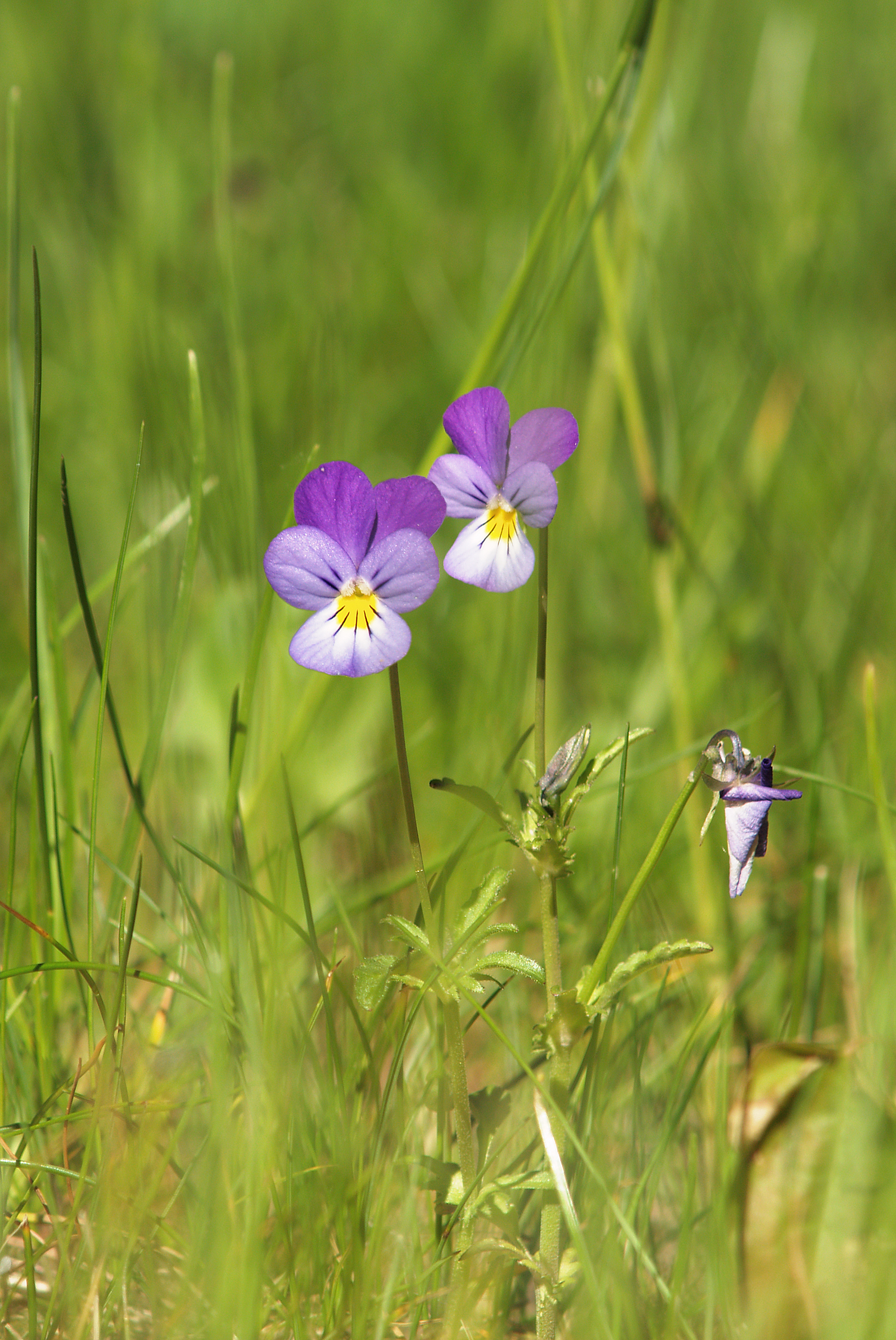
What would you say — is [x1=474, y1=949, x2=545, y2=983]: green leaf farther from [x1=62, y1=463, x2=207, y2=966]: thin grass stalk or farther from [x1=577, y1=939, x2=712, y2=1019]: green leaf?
[x1=62, y1=463, x2=207, y2=966]: thin grass stalk

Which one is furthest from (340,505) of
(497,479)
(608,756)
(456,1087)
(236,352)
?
(236,352)

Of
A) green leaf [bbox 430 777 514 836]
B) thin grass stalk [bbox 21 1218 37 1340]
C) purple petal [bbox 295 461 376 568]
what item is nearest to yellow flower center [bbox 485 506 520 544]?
purple petal [bbox 295 461 376 568]

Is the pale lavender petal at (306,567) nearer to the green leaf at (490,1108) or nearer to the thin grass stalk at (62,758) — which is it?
the thin grass stalk at (62,758)

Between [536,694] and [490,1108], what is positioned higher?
[536,694]

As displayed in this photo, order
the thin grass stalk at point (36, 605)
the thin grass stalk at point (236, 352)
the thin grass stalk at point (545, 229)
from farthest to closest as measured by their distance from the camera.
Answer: the thin grass stalk at point (236, 352) → the thin grass stalk at point (545, 229) → the thin grass stalk at point (36, 605)

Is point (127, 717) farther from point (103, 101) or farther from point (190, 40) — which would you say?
point (190, 40)

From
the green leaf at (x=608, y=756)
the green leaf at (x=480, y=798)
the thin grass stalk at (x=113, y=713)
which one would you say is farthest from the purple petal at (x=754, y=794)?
the thin grass stalk at (x=113, y=713)

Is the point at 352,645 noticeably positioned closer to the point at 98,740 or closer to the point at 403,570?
the point at 403,570
